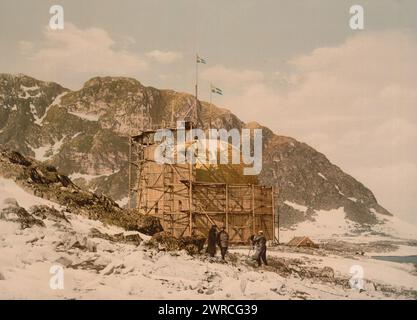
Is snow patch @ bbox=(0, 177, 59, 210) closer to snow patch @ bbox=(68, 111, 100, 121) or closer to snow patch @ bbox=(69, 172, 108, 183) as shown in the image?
snow patch @ bbox=(69, 172, 108, 183)

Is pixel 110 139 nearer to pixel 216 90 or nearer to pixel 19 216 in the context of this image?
pixel 216 90

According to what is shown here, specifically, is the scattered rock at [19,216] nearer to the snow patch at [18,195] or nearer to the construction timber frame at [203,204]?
the snow patch at [18,195]

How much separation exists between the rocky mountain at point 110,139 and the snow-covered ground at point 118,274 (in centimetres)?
5086

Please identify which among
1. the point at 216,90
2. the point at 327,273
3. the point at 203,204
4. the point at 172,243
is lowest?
the point at 327,273

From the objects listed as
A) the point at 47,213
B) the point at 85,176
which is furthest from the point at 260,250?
the point at 85,176

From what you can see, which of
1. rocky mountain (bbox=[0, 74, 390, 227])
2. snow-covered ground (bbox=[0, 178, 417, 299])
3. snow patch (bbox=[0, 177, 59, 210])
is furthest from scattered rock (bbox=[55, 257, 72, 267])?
rocky mountain (bbox=[0, 74, 390, 227])

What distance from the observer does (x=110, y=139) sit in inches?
3792

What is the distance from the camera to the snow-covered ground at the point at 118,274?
62.5ft

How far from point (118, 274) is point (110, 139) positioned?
78617 mm

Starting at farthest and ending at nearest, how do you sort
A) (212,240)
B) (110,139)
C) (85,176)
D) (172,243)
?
(110,139), (85,176), (212,240), (172,243)

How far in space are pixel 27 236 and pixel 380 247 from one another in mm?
28003

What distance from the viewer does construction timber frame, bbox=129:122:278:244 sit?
3044 centimetres
